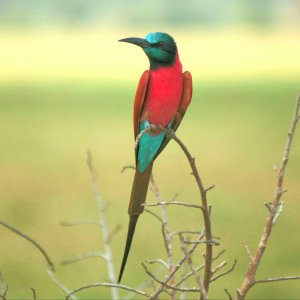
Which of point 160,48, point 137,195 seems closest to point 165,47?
point 160,48

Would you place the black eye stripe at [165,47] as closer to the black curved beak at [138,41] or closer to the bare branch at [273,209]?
the black curved beak at [138,41]

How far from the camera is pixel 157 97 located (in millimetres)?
750

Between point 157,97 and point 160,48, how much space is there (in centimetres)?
5

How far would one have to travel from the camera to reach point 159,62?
0.73m

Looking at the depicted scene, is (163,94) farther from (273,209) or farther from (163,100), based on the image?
(273,209)

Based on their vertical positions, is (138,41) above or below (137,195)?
above

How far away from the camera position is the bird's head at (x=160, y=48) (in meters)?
0.72

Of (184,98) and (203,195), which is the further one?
(184,98)

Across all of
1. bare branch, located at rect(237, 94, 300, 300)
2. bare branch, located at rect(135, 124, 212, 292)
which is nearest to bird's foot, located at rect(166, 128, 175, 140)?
bare branch, located at rect(135, 124, 212, 292)

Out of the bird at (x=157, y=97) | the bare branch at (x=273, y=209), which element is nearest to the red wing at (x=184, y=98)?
the bird at (x=157, y=97)

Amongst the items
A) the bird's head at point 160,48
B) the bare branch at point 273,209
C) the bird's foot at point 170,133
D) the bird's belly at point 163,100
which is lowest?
the bare branch at point 273,209

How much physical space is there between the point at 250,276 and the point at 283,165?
4.9 inches

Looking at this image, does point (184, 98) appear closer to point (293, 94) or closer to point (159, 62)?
point (159, 62)

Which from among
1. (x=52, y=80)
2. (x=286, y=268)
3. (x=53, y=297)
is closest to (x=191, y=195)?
(x=286, y=268)
